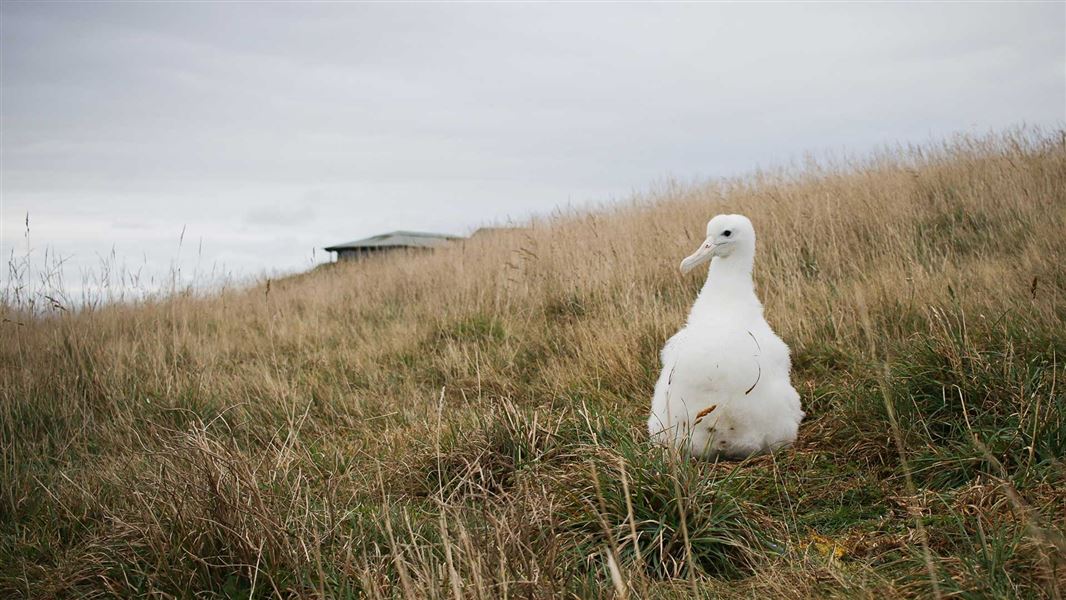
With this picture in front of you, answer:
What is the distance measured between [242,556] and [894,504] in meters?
2.59

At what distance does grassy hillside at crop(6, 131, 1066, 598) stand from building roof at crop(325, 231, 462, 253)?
10725mm

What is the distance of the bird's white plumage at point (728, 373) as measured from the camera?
10.9 feet

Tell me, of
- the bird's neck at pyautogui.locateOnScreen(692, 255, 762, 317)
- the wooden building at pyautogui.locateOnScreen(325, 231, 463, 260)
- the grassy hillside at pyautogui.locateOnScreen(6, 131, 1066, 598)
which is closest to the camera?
the grassy hillside at pyautogui.locateOnScreen(6, 131, 1066, 598)

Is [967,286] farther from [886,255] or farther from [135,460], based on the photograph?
[135,460]

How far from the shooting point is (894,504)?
295 centimetres

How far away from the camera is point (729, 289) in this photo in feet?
12.1

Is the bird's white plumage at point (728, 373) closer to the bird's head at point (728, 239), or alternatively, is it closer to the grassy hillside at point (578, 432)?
the bird's head at point (728, 239)

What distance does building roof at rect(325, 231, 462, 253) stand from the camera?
Answer: 20.5 m

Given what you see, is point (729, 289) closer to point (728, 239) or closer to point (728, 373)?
point (728, 239)

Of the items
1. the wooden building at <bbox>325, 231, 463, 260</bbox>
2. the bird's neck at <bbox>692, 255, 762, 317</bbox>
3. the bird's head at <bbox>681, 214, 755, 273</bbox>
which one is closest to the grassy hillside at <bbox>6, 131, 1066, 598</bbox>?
the bird's neck at <bbox>692, 255, 762, 317</bbox>

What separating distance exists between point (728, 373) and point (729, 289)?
568mm

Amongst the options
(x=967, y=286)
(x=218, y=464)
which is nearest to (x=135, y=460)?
(x=218, y=464)

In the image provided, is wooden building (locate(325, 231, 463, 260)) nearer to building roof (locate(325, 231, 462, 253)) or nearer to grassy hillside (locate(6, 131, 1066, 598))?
building roof (locate(325, 231, 462, 253))

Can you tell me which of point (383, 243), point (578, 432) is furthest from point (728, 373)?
point (383, 243)
